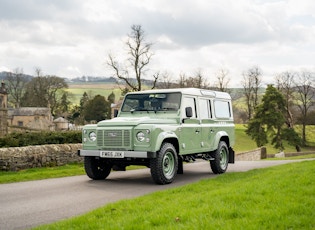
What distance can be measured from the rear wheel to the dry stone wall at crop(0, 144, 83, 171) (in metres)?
3.16

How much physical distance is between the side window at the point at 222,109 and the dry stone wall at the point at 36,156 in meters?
5.90

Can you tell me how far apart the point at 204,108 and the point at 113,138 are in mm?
3621

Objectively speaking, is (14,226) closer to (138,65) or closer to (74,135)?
(74,135)

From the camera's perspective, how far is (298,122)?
216 ft

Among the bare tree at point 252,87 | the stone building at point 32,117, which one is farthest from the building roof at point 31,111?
the bare tree at point 252,87

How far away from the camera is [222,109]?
45.1ft

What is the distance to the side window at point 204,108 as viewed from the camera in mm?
12258

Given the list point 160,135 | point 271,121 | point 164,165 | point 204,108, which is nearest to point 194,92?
point 204,108

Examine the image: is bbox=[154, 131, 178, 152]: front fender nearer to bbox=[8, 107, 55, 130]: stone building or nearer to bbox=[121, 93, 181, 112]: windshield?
bbox=[121, 93, 181, 112]: windshield

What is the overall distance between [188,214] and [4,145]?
36.9ft

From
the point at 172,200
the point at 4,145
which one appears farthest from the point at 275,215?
the point at 4,145

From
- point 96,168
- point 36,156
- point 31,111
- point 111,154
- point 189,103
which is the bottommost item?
point 96,168

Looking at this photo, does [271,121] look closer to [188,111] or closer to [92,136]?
[188,111]

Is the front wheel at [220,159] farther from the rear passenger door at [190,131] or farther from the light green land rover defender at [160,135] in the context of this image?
the rear passenger door at [190,131]
